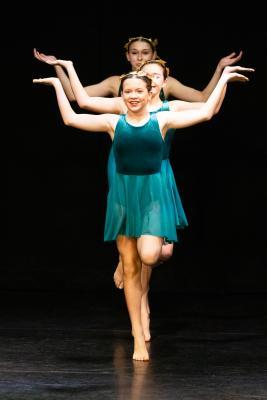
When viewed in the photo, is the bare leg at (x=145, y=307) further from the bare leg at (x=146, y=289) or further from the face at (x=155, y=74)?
the face at (x=155, y=74)

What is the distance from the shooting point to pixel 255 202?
288 inches

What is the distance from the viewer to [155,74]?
5566 millimetres

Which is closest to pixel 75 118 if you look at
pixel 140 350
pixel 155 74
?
pixel 155 74

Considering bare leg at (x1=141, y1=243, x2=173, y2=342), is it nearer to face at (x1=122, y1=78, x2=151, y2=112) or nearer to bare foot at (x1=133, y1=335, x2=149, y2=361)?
bare foot at (x1=133, y1=335, x2=149, y2=361)

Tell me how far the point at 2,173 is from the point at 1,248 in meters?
0.50

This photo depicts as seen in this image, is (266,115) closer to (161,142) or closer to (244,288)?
(244,288)

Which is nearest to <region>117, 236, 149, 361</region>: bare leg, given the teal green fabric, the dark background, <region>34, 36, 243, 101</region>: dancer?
the teal green fabric

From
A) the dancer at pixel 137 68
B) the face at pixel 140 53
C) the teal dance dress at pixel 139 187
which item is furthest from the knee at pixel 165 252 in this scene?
the face at pixel 140 53

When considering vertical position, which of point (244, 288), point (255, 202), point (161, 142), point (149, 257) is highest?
point (161, 142)

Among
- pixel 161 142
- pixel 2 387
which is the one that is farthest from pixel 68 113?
pixel 2 387

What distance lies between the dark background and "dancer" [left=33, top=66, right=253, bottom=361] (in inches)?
84.4

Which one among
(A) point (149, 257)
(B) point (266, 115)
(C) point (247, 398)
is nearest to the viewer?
(C) point (247, 398)

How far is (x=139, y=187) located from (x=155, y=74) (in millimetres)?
738

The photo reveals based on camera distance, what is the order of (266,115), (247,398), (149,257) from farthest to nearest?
(266,115), (149,257), (247,398)
